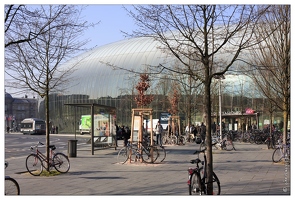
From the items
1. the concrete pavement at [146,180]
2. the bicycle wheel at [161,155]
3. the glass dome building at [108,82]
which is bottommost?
the concrete pavement at [146,180]

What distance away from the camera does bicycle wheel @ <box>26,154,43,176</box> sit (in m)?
12.8

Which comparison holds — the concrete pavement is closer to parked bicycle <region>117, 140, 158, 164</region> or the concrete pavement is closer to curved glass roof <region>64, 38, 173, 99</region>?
parked bicycle <region>117, 140, 158, 164</region>

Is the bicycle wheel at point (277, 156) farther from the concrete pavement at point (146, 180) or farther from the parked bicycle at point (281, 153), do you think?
the concrete pavement at point (146, 180)

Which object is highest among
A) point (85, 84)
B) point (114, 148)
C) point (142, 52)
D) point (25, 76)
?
point (142, 52)

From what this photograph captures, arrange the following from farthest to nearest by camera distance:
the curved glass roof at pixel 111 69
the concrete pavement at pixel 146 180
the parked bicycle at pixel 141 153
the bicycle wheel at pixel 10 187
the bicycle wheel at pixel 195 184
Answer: the curved glass roof at pixel 111 69, the parked bicycle at pixel 141 153, the concrete pavement at pixel 146 180, the bicycle wheel at pixel 195 184, the bicycle wheel at pixel 10 187

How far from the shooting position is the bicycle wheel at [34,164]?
41.9 ft

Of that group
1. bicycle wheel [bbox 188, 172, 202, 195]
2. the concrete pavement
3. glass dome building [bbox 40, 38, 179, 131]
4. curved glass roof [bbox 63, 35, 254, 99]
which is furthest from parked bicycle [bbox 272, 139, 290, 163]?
curved glass roof [bbox 63, 35, 254, 99]

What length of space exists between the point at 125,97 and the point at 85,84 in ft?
41.1

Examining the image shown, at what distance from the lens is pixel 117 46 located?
7294cm

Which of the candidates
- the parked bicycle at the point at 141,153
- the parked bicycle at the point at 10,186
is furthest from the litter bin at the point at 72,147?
the parked bicycle at the point at 10,186

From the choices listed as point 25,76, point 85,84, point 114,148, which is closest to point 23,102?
point 85,84

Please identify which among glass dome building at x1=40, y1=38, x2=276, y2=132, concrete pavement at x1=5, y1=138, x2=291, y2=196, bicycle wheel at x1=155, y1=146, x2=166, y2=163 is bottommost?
concrete pavement at x1=5, y1=138, x2=291, y2=196
